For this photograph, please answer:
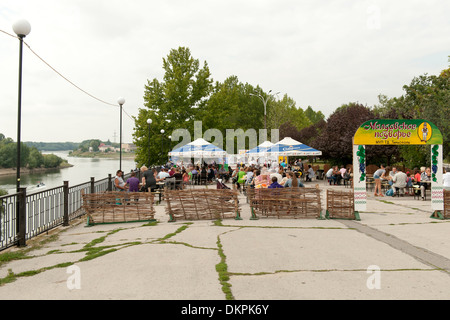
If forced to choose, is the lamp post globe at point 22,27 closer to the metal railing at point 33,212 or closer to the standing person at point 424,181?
the metal railing at point 33,212

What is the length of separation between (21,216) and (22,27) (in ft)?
14.0

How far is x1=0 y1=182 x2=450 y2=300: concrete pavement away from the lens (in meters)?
4.55

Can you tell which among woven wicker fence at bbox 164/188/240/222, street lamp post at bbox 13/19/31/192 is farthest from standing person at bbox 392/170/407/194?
street lamp post at bbox 13/19/31/192

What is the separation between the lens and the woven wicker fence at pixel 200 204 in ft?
33.4

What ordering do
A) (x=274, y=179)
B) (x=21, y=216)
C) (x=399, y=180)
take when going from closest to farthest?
(x=21, y=216) < (x=274, y=179) < (x=399, y=180)

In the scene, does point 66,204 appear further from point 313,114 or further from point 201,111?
point 313,114

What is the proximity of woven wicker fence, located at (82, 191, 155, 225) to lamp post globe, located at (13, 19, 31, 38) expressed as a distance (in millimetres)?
4497

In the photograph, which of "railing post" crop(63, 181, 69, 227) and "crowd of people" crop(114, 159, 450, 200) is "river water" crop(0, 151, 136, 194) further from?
"railing post" crop(63, 181, 69, 227)

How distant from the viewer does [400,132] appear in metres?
10.3

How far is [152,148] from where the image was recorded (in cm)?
3966

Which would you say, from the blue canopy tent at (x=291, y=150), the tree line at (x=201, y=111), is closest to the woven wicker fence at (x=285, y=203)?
the blue canopy tent at (x=291, y=150)

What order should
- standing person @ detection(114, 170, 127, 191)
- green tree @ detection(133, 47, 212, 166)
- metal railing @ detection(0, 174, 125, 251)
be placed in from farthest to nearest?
green tree @ detection(133, 47, 212, 166), standing person @ detection(114, 170, 127, 191), metal railing @ detection(0, 174, 125, 251)

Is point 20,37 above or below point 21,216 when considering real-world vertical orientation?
above

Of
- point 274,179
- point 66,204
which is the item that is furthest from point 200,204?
point 66,204
